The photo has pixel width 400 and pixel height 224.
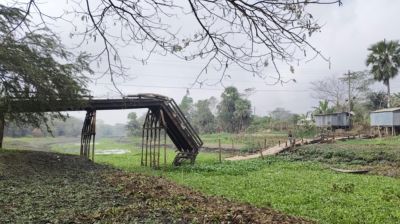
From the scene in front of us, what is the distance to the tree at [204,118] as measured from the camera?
7700 centimetres

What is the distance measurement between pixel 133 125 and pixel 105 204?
79141 millimetres

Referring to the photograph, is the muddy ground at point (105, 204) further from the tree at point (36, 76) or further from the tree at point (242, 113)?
the tree at point (242, 113)

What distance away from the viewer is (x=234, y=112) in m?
70.8

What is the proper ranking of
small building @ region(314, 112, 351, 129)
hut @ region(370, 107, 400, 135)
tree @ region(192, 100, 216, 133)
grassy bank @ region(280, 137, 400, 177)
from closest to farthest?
1. grassy bank @ region(280, 137, 400, 177)
2. hut @ region(370, 107, 400, 135)
3. small building @ region(314, 112, 351, 129)
4. tree @ region(192, 100, 216, 133)

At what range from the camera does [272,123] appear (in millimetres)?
63188

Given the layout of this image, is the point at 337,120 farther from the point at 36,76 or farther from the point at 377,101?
the point at 36,76

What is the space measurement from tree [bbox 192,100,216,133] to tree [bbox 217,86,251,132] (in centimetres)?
288

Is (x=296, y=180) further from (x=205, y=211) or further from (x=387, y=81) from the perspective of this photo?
(x=387, y=81)

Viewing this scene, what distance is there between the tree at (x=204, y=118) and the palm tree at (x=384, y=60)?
3250 cm

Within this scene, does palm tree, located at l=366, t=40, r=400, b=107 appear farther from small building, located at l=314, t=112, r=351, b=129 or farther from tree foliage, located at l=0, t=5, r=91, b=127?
tree foliage, located at l=0, t=5, r=91, b=127

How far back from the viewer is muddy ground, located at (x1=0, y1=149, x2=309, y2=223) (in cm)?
731

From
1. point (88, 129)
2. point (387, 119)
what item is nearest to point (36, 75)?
point (88, 129)

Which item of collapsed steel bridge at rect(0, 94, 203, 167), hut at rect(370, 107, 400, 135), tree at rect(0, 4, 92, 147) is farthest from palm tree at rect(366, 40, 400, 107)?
tree at rect(0, 4, 92, 147)

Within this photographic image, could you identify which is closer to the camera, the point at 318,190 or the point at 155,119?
the point at 318,190
